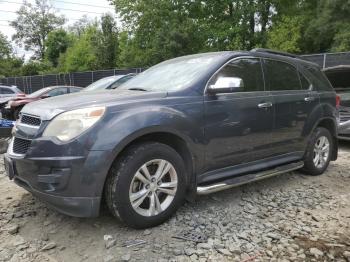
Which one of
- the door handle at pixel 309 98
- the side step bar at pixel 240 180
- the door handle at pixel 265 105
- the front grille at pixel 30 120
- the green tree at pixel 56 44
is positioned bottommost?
the side step bar at pixel 240 180

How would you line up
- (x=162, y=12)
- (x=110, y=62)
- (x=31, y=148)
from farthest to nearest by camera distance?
(x=110, y=62) < (x=162, y=12) < (x=31, y=148)

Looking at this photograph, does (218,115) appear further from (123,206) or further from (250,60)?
(123,206)

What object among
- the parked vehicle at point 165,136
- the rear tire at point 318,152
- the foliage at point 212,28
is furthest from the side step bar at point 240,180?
the foliage at point 212,28

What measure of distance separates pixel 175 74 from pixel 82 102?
4.24 feet

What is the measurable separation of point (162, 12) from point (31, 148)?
28472mm

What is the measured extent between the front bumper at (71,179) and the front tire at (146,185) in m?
0.15

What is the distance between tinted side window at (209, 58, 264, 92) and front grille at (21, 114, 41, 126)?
1.89m

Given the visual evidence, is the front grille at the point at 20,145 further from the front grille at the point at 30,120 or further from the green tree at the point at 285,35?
the green tree at the point at 285,35

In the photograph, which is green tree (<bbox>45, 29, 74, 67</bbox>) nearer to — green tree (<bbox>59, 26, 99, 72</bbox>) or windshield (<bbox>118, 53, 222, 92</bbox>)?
green tree (<bbox>59, 26, 99, 72</bbox>)

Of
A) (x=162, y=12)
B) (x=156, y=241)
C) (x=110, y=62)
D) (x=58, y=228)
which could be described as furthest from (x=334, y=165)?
(x=110, y=62)

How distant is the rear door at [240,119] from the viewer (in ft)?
12.4

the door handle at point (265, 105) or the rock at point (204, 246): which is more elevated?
the door handle at point (265, 105)

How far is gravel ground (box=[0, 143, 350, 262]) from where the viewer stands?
306 centimetres

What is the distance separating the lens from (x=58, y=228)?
3.47 meters
